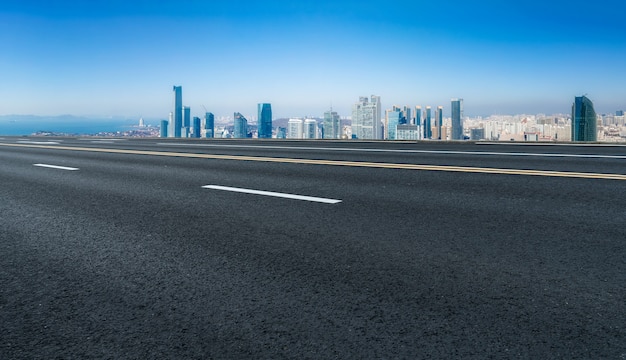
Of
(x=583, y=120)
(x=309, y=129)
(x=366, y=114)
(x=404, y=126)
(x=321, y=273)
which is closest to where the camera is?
(x=321, y=273)

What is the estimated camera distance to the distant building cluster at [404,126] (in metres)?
21.6

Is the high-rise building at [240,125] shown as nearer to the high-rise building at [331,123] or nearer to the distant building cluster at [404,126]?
the distant building cluster at [404,126]

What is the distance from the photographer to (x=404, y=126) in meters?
43.8

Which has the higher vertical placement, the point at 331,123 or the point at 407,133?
the point at 331,123

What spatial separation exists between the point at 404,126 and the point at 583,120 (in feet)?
76.1

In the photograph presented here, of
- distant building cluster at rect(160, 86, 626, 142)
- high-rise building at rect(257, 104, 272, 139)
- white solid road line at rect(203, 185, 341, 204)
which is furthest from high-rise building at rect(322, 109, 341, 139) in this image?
white solid road line at rect(203, 185, 341, 204)

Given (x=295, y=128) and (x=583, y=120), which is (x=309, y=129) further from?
(x=583, y=120)

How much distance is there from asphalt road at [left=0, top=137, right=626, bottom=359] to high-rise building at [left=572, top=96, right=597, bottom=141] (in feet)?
44.7

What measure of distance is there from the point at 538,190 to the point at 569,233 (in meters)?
2.50

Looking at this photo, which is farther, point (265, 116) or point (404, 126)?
point (265, 116)

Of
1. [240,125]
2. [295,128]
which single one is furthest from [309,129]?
[240,125]

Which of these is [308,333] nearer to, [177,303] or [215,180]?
[177,303]

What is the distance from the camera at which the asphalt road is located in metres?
2.44

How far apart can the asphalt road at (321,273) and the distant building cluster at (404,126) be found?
50.1ft
